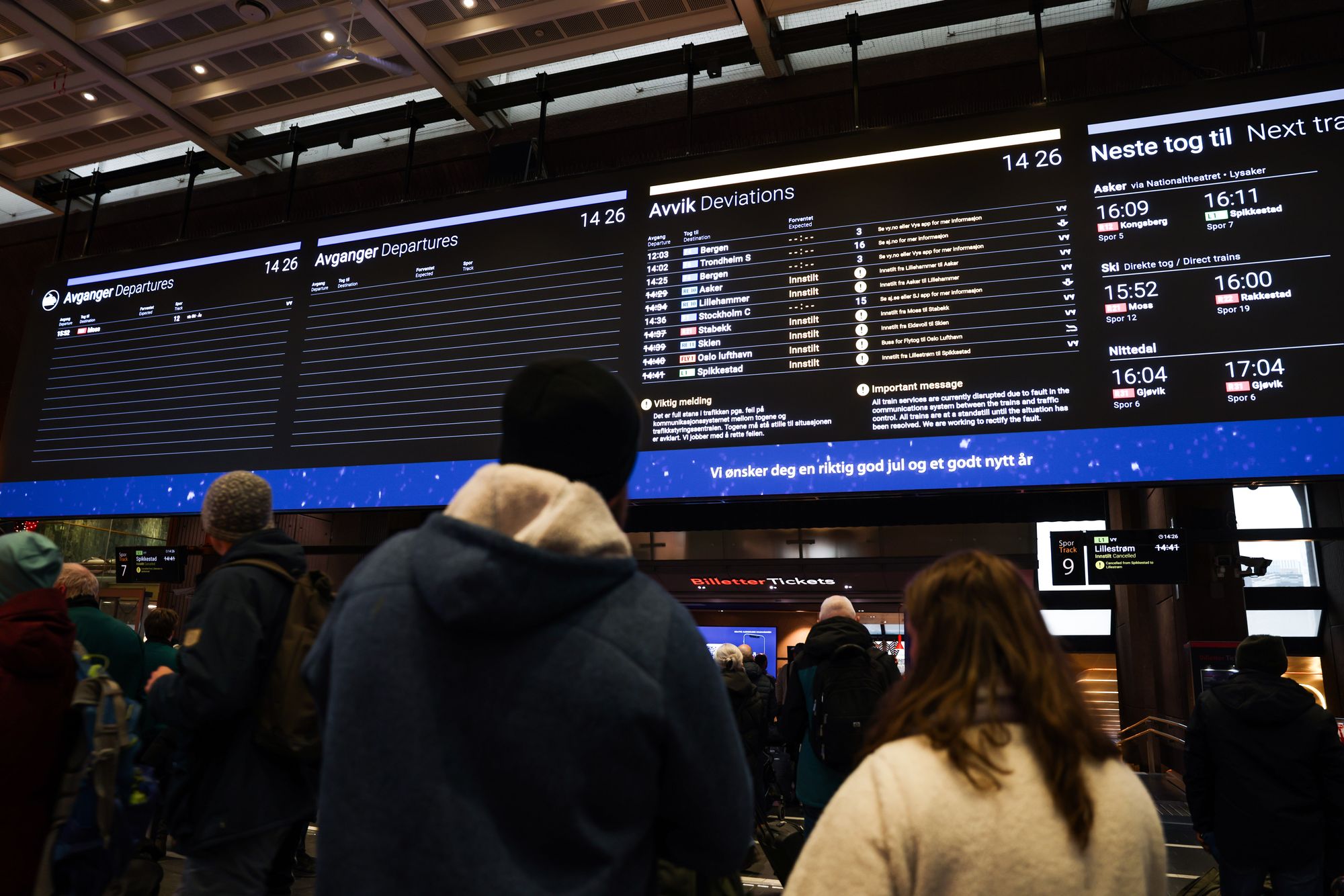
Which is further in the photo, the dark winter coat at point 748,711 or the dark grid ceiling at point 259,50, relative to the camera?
the dark grid ceiling at point 259,50

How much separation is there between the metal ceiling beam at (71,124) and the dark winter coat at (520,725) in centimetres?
820

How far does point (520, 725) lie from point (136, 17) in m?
7.52

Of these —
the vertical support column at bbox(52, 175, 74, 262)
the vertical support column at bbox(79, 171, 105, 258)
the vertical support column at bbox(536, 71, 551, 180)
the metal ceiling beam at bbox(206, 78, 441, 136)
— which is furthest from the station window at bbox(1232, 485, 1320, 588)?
the vertical support column at bbox(52, 175, 74, 262)

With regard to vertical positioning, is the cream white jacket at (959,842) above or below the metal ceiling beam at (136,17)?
below

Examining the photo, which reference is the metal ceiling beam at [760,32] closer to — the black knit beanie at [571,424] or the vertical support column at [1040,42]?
the vertical support column at [1040,42]

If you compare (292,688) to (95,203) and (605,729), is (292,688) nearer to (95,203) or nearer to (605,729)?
(605,729)

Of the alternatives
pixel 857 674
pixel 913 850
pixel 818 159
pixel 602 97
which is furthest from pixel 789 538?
pixel 913 850

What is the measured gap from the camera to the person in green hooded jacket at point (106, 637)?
3.49 meters

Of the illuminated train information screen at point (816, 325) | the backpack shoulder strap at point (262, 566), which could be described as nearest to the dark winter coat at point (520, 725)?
the backpack shoulder strap at point (262, 566)

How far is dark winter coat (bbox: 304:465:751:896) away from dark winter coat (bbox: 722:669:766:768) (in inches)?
167

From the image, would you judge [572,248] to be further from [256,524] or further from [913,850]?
[913,850]

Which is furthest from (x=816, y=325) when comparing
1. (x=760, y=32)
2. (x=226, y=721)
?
(x=226, y=721)

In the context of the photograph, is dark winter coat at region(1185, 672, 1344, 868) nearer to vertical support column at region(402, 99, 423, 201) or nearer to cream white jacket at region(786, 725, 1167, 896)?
cream white jacket at region(786, 725, 1167, 896)

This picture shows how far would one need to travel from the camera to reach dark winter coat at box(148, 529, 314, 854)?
221cm
